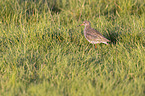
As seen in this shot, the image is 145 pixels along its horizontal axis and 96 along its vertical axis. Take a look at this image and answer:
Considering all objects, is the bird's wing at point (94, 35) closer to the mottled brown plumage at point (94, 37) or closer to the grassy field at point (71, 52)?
the mottled brown plumage at point (94, 37)

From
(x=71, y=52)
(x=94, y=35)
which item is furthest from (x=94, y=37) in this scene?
(x=71, y=52)

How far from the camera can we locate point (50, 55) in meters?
4.90

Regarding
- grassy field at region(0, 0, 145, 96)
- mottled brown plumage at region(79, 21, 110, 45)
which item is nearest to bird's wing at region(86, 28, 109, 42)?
mottled brown plumage at region(79, 21, 110, 45)

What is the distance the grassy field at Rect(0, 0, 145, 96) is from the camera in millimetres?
3785

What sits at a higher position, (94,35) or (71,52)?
(94,35)

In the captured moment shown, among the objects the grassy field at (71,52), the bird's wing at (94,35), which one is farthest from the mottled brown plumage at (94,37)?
the grassy field at (71,52)

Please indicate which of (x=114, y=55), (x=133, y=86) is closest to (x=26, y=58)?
(x=114, y=55)

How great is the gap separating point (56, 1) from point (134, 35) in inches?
135

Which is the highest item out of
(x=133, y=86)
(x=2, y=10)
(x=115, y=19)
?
(x=2, y=10)

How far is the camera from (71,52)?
5.14m

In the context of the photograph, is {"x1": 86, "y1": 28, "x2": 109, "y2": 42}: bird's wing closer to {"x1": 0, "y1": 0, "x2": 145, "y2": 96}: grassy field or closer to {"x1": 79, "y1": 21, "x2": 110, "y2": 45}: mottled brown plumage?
{"x1": 79, "y1": 21, "x2": 110, "y2": 45}: mottled brown plumage

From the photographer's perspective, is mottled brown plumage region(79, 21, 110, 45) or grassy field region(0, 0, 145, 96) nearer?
grassy field region(0, 0, 145, 96)

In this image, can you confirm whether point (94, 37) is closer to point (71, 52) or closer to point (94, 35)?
point (94, 35)

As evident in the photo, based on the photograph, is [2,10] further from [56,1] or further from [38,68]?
[38,68]
